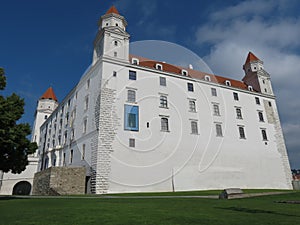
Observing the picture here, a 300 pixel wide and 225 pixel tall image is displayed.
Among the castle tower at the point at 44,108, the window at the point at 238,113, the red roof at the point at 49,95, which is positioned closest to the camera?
the window at the point at 238,113

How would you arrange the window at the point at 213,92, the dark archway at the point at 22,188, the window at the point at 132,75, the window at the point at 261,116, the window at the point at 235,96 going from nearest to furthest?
the window at the point at 132,75, the window at the point at 213,92, the window at the point at 235,96, the window at the point at 261,116, the dark archway at the point at 22,188

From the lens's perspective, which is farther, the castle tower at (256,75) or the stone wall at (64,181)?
the castle tower at (256,75)

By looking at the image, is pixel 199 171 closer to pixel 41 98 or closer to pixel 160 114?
pixel 160 114

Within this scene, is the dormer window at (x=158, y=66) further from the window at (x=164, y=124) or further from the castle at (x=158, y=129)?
the window at (x=164, y=124)

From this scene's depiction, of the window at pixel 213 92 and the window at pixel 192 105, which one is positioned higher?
the window at pixel 213 92

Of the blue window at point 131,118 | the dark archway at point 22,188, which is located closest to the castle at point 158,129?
the blue window at point 131,118

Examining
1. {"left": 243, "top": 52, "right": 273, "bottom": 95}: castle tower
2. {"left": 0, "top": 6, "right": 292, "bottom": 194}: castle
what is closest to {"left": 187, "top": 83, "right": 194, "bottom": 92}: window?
{"left": 0, "top": 6, "right": 292, "bottom": 194}: castle

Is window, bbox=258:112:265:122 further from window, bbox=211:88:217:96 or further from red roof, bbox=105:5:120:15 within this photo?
red roof, bbox=105:5:120:15

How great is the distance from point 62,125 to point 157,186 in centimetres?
1843

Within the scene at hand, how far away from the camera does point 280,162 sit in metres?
31.5

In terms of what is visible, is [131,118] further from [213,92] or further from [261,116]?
[261,116]

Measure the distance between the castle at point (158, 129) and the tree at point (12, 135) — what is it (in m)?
8.03

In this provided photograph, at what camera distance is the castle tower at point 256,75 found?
36844 mm

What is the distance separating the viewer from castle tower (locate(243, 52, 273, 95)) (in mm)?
36844
